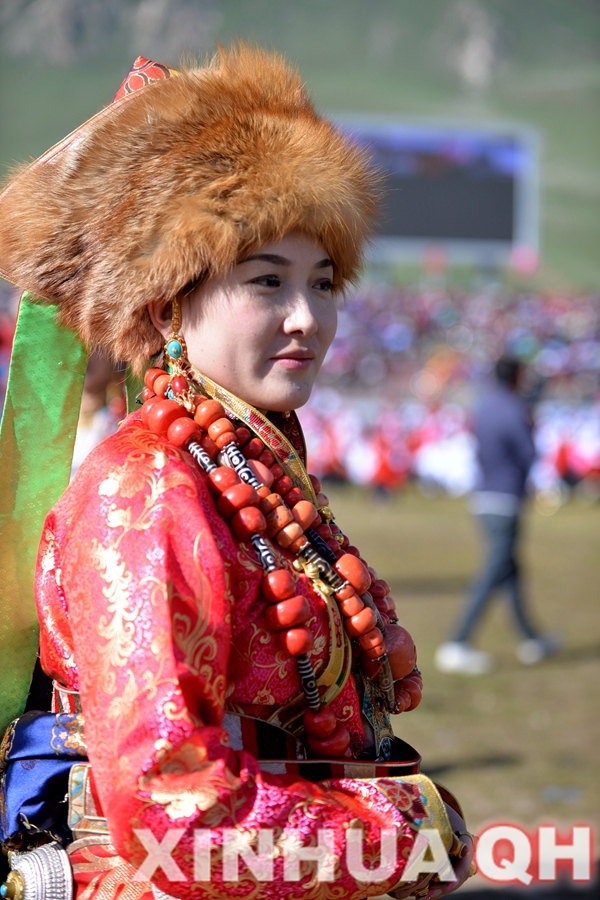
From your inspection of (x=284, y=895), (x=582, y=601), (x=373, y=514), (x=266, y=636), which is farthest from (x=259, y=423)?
(x=373, y=514)

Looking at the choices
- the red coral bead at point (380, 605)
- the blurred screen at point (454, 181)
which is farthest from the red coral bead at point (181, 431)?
the blurred screen at point (454, 181)

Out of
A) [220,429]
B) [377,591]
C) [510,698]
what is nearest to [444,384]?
[510,698]

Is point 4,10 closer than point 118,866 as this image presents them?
No

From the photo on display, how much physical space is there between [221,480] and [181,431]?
106 millimetres

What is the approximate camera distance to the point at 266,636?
1449 millimetres

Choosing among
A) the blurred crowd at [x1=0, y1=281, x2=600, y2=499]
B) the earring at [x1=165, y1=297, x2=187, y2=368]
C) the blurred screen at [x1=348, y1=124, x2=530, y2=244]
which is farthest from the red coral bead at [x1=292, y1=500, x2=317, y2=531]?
the blurred screen at [x1=348, y1=124, x2=530, y2=244]

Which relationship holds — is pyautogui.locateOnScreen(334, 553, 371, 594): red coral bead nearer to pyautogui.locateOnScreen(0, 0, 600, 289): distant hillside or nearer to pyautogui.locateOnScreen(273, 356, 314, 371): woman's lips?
pyautogui.locateOnScreen(273, 356, 314, 371): woman's lips

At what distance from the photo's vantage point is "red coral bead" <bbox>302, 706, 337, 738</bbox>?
4.88ft

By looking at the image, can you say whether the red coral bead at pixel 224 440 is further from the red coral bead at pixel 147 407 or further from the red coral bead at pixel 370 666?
the red coral bead at pixel 370 666

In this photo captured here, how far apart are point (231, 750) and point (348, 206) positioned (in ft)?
3.04

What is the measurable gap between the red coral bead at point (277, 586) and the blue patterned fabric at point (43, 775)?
0.41 meters

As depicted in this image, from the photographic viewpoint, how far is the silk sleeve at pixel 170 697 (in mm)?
1251

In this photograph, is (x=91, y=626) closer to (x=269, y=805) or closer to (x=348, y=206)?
(x=269, y=805)

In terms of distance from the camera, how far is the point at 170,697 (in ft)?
4.09
